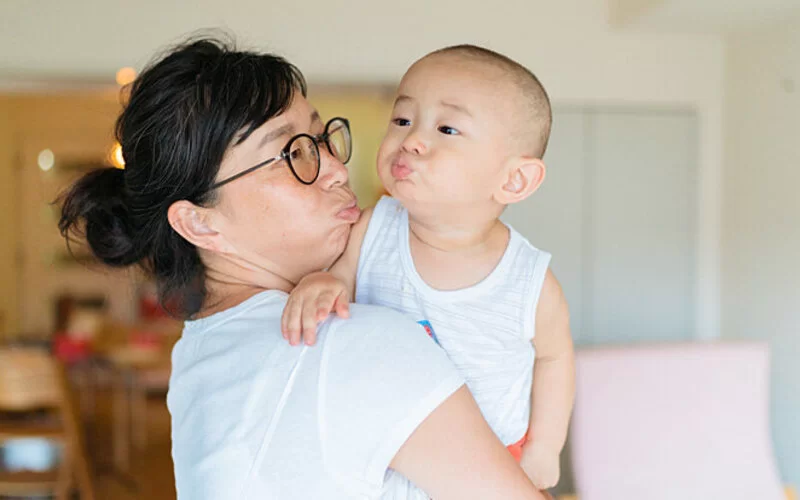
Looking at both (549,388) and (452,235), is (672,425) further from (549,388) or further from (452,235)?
(452,235)

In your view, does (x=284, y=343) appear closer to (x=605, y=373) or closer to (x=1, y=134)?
(x=605, y=373)

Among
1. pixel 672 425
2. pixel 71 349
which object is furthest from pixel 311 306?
pixel 71 349

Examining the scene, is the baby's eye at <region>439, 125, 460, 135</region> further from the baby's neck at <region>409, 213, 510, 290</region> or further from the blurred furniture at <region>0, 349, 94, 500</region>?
the blurred furniture at <region>0, 349, 94, 500</region>

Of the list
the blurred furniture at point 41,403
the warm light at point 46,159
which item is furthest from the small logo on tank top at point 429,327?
the warm light at point 46,159

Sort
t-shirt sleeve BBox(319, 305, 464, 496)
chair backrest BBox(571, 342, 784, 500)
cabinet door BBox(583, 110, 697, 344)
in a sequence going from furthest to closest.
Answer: cabinet door BBox(583, 110, 697, 344) → chair backrest BBox(571, 342, 784, 500) → t-shirt sleeve BBox(319, 305, 464, 496)

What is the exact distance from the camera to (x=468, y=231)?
3.80ft

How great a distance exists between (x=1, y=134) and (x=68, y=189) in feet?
24.4

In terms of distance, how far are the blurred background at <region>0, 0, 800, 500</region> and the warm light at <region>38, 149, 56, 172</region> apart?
416 cm

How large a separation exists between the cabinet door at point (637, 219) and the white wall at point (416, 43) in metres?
0.10

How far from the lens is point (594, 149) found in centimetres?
430

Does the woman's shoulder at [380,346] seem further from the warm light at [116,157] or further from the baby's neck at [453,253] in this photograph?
the warm light at [116,157]

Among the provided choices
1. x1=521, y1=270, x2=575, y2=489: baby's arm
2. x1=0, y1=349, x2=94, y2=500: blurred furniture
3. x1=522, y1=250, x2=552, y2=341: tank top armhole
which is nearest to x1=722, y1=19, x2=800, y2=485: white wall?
x1=521, y1=270, x2=575, y2=489: baby's arm

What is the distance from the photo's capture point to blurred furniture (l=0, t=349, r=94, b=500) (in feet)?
12.8

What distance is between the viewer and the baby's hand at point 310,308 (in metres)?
0.90
